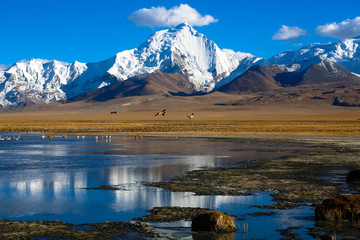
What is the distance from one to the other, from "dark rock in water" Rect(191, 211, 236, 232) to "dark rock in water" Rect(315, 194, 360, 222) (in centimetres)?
310

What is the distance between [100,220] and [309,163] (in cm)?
1867

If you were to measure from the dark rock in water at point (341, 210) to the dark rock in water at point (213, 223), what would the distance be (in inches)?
122

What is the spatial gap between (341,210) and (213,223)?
422 cm

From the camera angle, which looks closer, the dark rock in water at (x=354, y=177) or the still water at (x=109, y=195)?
the still water at (x=109, y=195)

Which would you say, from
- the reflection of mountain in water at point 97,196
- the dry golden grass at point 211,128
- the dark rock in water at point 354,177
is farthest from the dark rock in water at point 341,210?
the dry golden grass at point 211,128

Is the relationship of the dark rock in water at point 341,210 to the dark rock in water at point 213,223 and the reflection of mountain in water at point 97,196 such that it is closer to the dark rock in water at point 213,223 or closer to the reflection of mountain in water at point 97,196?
the dark rock in water at point 213,223

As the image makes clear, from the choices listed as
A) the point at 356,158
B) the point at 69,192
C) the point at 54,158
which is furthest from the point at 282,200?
the point at 54,158

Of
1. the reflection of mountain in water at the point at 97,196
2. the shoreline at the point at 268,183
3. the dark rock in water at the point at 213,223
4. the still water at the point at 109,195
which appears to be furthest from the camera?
the reflection of mountain in water at the point at 97,196

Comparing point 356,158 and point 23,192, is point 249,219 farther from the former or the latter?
point 356,158

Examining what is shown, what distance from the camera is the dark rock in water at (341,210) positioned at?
579 inches

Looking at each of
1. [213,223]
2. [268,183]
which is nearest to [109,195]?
[213,223]

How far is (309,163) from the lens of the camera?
99.0ft

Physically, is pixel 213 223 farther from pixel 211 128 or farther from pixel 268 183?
pixel 211 128

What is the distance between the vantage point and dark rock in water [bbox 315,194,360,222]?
14.7 m
